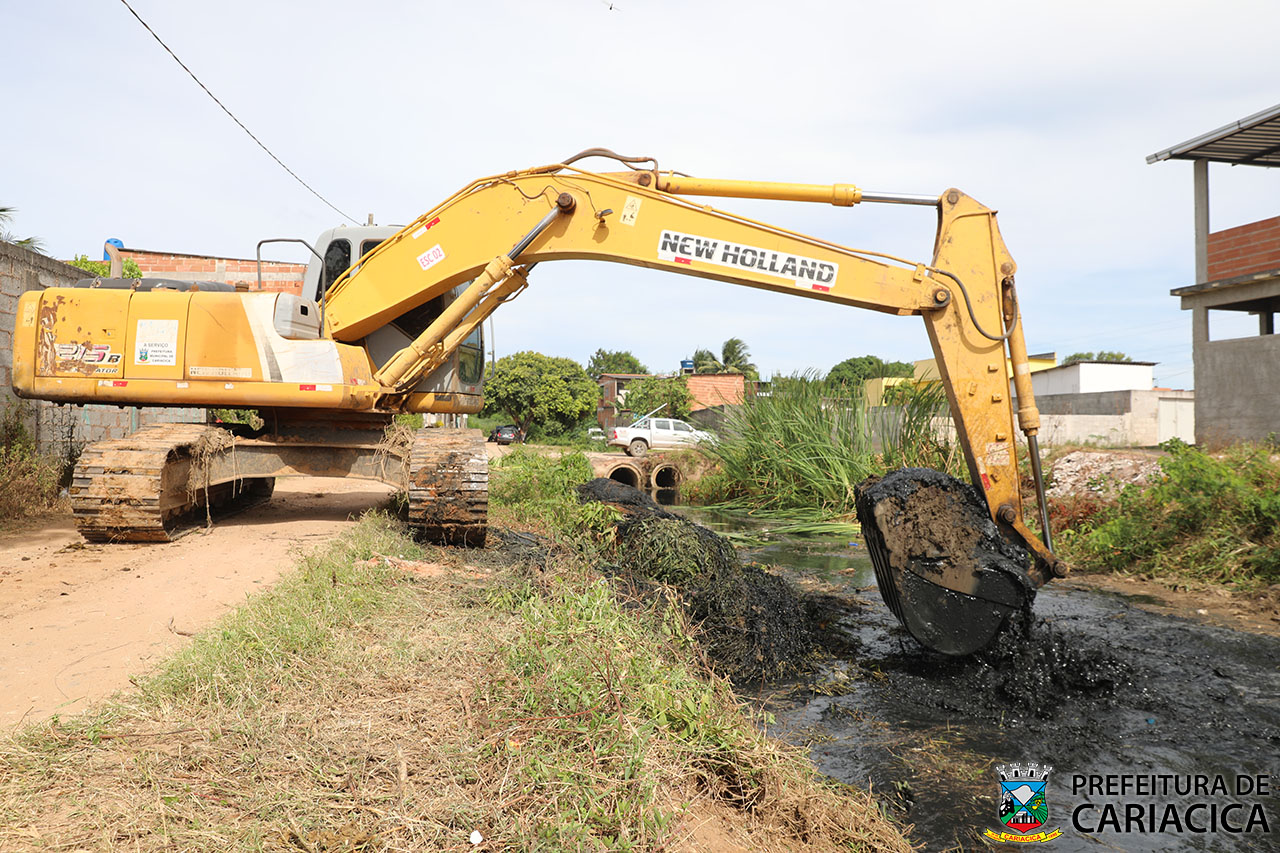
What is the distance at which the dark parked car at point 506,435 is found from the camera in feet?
135

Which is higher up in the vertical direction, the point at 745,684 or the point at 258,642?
the point at 258,642

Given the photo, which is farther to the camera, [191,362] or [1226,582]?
[1226,582]

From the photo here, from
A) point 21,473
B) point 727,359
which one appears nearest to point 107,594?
point 21,473

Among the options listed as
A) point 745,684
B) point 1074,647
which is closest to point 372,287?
point 745,684

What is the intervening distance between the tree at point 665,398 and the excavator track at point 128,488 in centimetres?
3243

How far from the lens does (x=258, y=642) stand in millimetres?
3484

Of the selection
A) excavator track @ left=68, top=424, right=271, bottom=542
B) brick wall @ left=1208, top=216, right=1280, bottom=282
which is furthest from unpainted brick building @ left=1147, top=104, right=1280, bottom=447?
excavator track @ left=68, top=424, right=271, bottom=542

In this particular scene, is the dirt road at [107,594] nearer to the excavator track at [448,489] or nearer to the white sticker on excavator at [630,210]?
the excavator track at [448,489]

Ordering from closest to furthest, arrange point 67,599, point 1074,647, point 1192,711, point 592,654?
point 592,654
point 1192,711
point 67,599
point 1074,647

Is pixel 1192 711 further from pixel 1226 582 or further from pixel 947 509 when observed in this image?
pixel 1226 582

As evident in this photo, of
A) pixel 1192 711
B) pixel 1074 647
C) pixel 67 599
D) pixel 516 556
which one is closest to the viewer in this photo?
pixel 1192 711

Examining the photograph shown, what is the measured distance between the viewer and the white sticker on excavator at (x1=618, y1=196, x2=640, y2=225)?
19.9 feet

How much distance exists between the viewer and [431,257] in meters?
6.72

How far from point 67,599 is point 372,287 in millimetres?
3357
